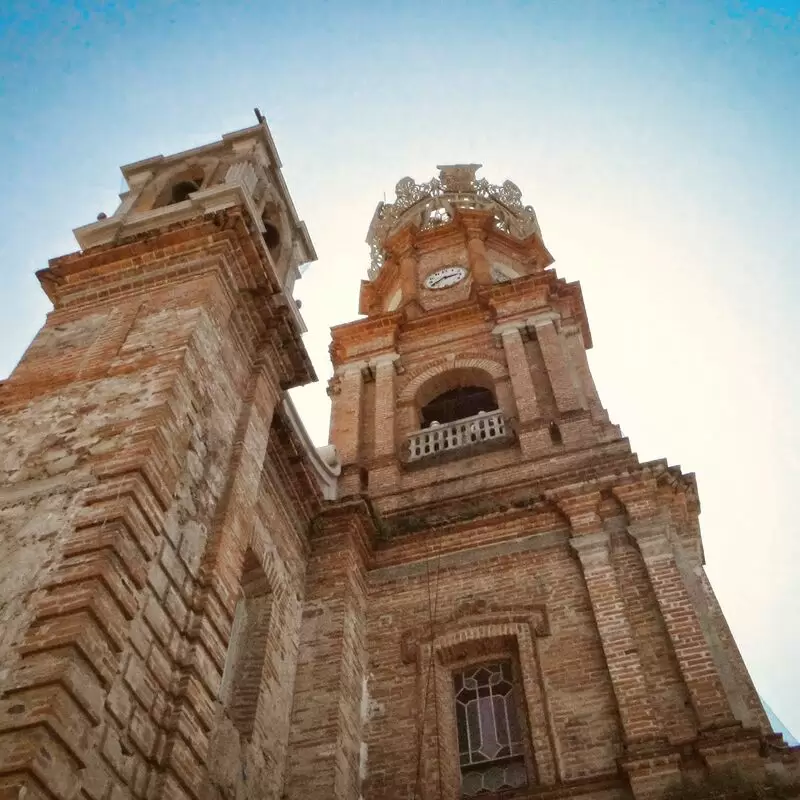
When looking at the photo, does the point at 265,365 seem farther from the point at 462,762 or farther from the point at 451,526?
the point at 462,762

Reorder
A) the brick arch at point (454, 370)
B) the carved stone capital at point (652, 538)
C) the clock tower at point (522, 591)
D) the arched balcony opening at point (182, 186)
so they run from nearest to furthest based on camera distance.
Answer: the clock tower at point (522, 591) < the carved stone capital at point (652, 538) < the arched balcony opening at point (182, 186) < the brick arch at point (454, 370)

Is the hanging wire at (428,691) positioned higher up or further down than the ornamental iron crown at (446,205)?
further down

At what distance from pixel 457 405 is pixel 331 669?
8286 mm

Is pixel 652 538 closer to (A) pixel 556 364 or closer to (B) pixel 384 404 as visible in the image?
(A) pixel 556 364

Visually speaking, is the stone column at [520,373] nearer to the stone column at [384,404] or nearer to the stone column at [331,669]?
the stone column at [384,404]

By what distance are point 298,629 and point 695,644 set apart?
4.44 metres

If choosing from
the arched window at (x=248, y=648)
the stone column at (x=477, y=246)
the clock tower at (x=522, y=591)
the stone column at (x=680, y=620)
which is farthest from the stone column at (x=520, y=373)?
the arched window at (x=248, y=648)

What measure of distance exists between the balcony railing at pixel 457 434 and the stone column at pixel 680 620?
Answer: 12.4 feet

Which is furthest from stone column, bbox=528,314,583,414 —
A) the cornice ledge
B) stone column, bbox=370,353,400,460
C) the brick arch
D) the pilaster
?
the cornice ledge

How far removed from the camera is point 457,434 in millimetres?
15477

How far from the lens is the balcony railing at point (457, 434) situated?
15.2m

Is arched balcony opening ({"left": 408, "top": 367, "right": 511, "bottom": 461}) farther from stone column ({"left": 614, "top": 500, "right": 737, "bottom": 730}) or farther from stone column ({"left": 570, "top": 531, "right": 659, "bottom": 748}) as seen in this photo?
stone column ({"left": 570, "top": 531, "right": 659, "bottom": 748})

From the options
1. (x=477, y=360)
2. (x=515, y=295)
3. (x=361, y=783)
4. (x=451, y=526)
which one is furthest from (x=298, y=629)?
(x=515, y=295)

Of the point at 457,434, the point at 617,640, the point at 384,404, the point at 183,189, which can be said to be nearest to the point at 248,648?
the point at 617,640
